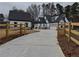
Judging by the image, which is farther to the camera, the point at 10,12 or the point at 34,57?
the point at 10,12

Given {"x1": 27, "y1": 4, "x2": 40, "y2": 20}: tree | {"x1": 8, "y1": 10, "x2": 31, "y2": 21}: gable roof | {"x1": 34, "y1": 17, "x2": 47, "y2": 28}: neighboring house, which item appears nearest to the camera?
{"x1": 8, "y1": 10, "x2": 31, "y2": 21}: gable roof

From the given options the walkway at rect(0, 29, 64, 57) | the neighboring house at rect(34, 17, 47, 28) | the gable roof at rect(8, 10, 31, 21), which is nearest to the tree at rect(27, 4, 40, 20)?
the neighboring house at rect(34, 17, 47, 28)

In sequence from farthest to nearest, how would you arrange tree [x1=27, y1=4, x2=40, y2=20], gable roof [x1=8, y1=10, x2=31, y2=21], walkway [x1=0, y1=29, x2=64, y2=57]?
tree [x1=27, y1=4, x2=40, y2=20] → gable roof [x1=8, y1=10, x2=31, y2=21] → walkway [x1=0, y1=29, x2=64, y2=57]

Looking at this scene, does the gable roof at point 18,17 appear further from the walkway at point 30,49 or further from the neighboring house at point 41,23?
the walkway at point 30,49

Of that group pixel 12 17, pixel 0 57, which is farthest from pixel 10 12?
pixel 0 57

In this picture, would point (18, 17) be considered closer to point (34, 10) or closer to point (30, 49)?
point (34, 10)

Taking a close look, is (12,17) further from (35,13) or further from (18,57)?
(18,57)

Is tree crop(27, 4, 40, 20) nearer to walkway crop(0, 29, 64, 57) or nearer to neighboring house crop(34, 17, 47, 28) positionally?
neighboring house crop(34, 17, 47, 28)

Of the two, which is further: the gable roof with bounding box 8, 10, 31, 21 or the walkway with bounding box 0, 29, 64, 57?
the gable roof with bounding box 8, 10, 31, 21

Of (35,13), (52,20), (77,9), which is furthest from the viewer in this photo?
(35,13)

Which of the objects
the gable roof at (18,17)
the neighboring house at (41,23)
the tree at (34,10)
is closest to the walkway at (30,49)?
the gable roof at (18,17)

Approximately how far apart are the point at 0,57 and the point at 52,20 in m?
76.2

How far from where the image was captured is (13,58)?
8695 millimetres

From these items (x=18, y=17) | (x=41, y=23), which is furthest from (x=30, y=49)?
(x=41, y=23)
